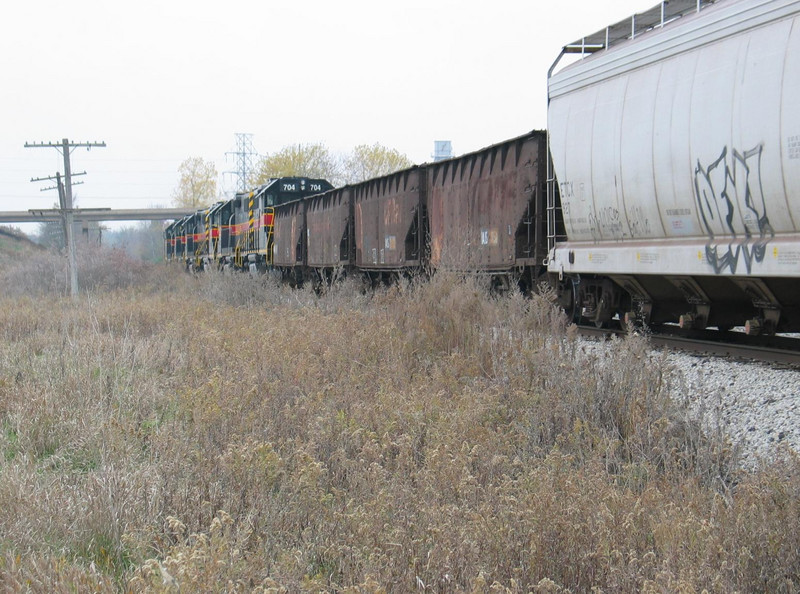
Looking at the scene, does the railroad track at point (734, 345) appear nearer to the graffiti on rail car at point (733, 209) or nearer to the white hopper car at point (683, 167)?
the white hopper car at point (683, 167)

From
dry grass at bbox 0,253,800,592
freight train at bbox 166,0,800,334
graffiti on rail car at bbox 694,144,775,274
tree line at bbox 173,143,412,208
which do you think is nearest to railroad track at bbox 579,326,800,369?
freight train at bbox 166,0,800,334

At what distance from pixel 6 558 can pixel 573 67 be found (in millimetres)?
9207

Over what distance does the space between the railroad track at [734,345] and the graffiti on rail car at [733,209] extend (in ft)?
3.01

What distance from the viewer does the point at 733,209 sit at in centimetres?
761

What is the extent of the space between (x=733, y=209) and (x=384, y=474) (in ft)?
16.4

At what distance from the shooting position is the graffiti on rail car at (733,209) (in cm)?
728

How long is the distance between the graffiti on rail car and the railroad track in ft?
3.01

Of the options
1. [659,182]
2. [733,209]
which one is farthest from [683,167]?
[733,209]

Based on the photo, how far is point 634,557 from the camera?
127 inches

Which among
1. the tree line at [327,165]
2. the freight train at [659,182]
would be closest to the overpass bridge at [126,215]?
the tree line at [327,165]

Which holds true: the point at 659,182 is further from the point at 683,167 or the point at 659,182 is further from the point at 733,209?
the point at 733,209

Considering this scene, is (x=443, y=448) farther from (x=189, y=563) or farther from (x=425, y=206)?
(x=425, y=206)

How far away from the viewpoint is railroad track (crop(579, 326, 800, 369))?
303 inches

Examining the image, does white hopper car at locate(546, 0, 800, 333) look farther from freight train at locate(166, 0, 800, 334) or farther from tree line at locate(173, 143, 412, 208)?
tree line at locate(173, 143, 412, 208)
